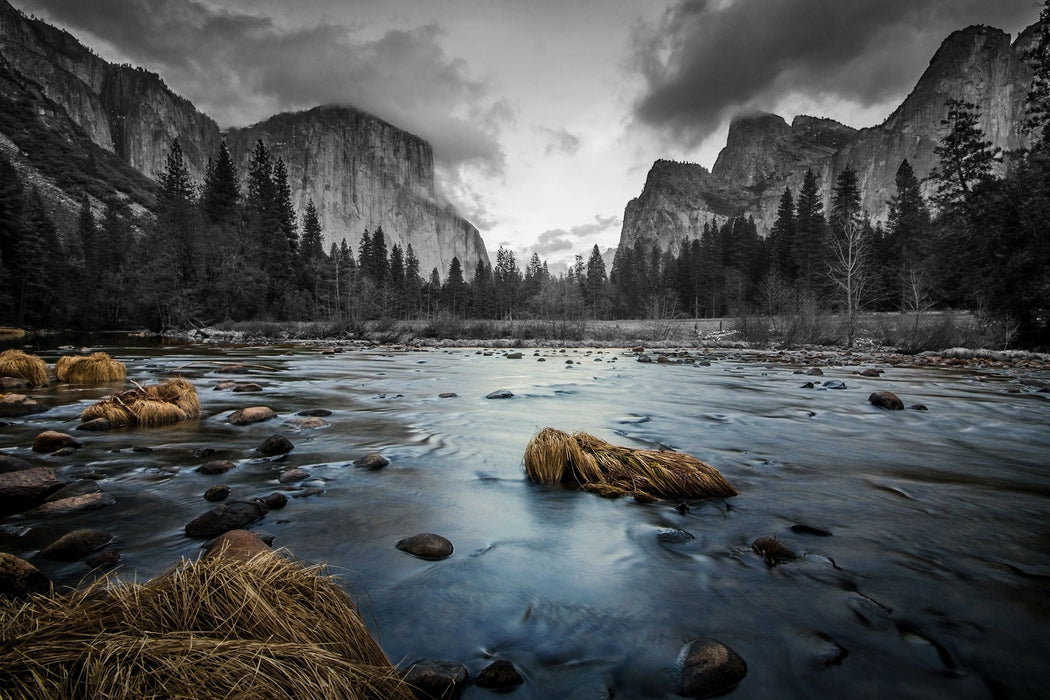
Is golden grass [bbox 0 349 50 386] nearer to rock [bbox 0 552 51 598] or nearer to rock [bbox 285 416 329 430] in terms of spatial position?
rock [bbox 285 416 329 430]

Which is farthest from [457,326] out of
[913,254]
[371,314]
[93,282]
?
[93,282]

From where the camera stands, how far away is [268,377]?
513 inches

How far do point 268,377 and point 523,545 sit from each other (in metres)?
12.2

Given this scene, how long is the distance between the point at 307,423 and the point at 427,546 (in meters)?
4.59

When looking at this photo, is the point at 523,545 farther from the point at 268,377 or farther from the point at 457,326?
the point at 457,326

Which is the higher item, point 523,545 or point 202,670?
point 202,670

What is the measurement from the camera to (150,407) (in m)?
6.73

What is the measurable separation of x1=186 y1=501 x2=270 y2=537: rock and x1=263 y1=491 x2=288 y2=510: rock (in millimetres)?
106

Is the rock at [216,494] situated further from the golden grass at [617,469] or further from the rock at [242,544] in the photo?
the golden grass at [617,469]

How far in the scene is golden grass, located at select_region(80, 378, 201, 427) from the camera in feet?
21.5

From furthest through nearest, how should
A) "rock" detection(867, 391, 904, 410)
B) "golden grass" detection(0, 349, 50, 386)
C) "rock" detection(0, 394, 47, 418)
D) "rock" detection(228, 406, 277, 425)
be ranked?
"golden grass" detection(0, 349, 50, 386), "rock" detection(867, 391, 904, 410), "rock" detection(0, 394, 47, 418), "rock" detection(228, 406, 277, 425)

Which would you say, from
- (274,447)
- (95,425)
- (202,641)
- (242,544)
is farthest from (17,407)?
(202,641)

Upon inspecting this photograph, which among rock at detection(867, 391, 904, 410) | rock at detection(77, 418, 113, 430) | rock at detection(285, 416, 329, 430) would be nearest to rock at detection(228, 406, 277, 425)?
rock at detection(285, 416, 329, 430)

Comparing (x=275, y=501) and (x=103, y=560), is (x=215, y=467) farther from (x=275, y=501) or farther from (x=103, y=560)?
(x=103, y=560)
